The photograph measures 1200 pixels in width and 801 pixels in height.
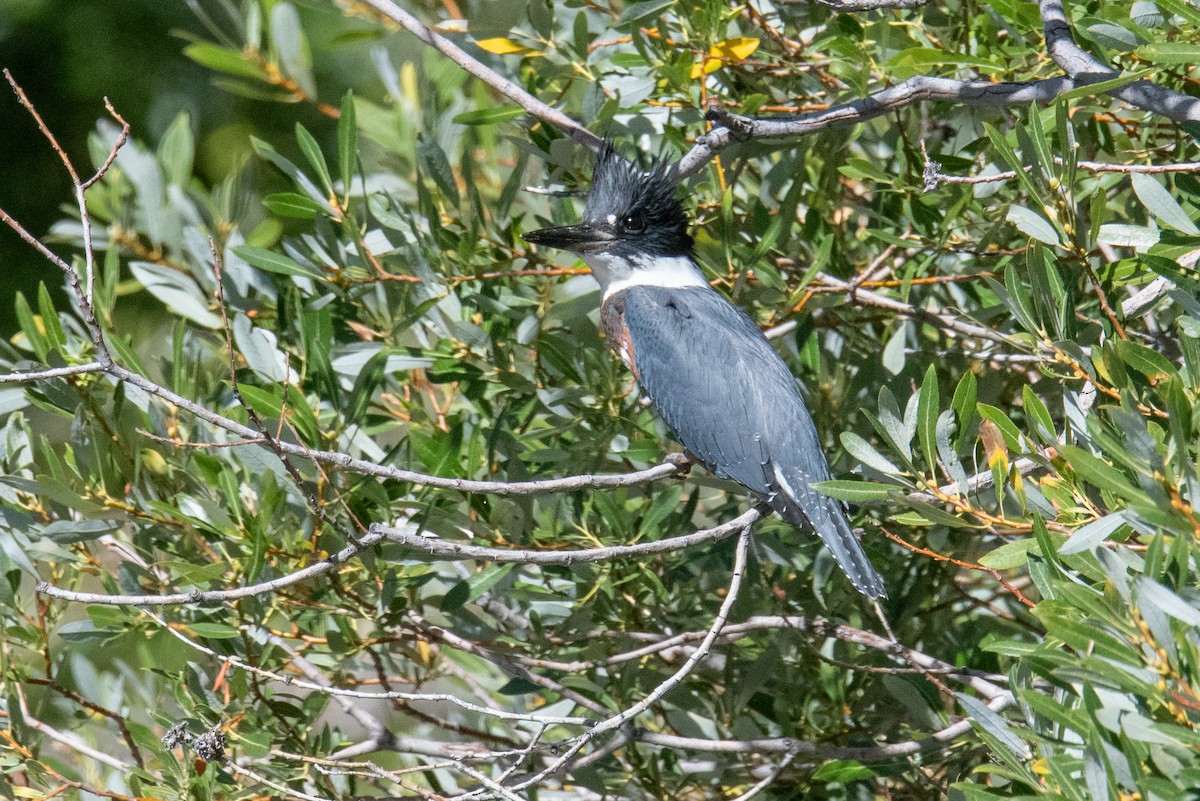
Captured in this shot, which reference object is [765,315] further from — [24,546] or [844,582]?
[24,546]

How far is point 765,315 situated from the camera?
2.53 m

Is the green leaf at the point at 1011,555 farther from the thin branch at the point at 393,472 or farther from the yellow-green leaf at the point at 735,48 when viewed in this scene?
the yellow-green leaf at the point at 735,48

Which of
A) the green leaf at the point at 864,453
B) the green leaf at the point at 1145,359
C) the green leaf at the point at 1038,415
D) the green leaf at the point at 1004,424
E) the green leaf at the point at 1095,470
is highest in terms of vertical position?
the green leaf at the point at 1095,470

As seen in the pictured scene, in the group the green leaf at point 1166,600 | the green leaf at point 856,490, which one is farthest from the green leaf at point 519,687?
the green leaf at point 1166,600

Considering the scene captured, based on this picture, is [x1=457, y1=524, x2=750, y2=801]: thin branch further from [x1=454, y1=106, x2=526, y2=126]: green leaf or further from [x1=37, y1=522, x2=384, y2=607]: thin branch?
[x1=454, y1=106, x2=526, y2=126]: green leaf

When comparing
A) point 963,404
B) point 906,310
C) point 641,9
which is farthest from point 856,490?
point 641,9

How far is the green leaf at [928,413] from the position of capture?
1706mm

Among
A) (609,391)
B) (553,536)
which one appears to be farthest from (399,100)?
(553,536)

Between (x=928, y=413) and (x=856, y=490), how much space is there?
17 cm

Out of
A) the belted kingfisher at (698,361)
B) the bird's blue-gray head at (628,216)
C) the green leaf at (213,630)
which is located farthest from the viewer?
the bird's blue-gray head at (628,216)

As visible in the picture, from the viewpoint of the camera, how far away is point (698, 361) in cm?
263

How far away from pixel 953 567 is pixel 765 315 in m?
0.67

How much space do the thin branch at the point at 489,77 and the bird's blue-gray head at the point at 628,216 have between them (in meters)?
0.35

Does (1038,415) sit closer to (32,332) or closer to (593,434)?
(593,434)
